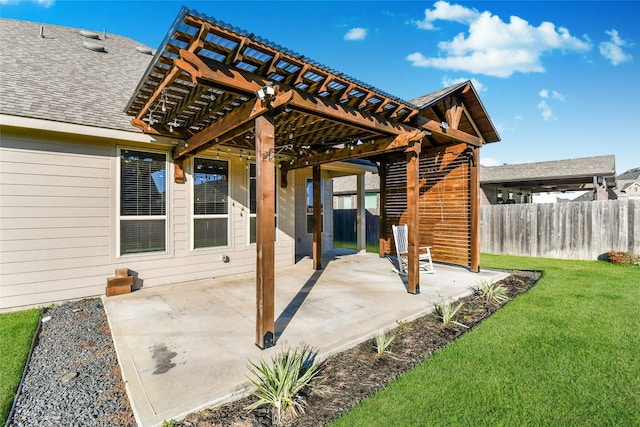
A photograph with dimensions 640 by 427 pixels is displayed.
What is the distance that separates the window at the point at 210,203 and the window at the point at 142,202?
56cm

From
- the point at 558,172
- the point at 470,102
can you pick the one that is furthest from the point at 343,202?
the point at 470,102

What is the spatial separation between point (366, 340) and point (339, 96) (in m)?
2.88

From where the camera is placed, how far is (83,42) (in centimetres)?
725

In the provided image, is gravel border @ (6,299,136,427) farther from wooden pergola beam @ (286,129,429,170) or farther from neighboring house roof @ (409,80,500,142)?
neighboring house roof @ (409,80,500,142)

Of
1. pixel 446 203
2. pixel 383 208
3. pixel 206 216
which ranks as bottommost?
pixel 206 216

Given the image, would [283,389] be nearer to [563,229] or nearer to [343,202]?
[563,229]

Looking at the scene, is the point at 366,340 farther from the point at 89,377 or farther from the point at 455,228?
the point at 455,228

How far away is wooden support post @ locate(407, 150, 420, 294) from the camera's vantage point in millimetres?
4914

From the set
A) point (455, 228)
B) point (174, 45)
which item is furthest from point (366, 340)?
point (455, 228)

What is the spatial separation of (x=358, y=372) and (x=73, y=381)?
2.39 m

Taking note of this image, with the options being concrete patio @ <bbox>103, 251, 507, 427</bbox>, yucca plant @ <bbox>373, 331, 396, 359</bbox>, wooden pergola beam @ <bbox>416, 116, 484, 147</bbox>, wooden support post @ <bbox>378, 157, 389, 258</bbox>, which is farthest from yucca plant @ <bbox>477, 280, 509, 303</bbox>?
wooden support post @ <bbox>378, 157, 389, 258</bbox>

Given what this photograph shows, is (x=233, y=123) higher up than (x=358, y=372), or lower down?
higher up

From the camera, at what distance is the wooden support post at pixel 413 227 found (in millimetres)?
4914

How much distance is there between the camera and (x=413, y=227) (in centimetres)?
496
